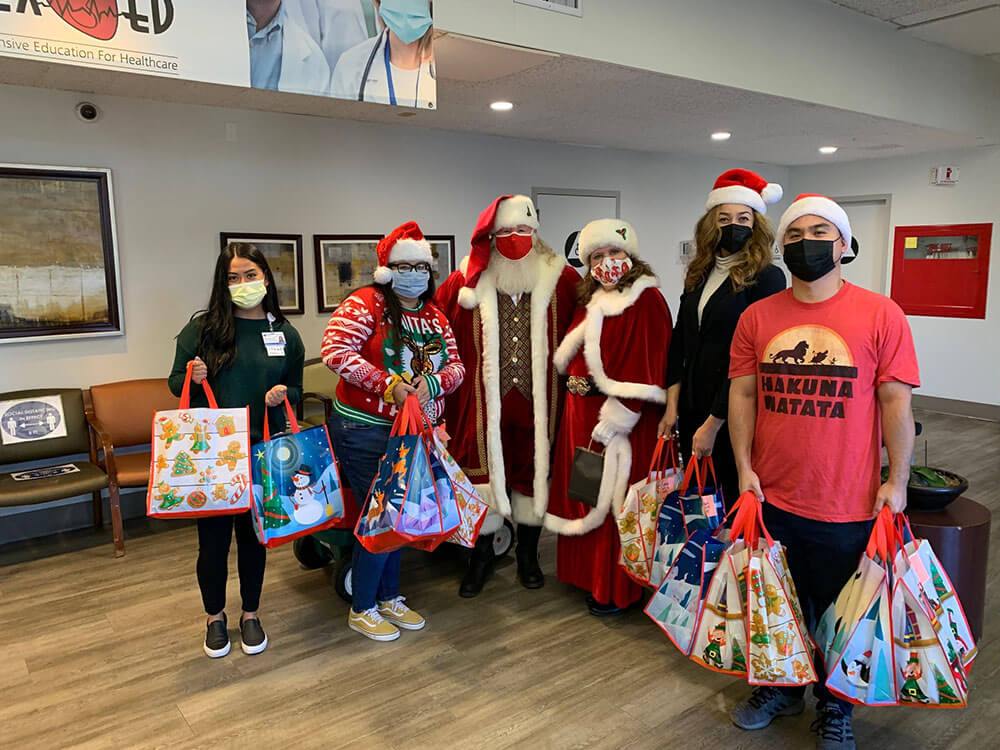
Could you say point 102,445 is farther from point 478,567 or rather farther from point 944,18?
point 944,18

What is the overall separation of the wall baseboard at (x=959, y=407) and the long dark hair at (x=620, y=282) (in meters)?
5.06

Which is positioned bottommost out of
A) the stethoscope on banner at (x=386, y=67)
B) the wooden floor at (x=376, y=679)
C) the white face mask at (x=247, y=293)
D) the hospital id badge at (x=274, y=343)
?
the wooden floor at (x=376, y=679)

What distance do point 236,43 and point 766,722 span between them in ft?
9.55

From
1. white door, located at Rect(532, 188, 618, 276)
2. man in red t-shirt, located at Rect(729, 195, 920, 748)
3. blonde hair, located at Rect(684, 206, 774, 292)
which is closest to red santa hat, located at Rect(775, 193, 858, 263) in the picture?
man in red t-shirt, located at Rect(729, 195, 920, 748)

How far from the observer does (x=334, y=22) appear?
2859 millimetres

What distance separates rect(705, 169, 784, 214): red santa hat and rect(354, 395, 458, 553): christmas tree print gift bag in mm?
1276

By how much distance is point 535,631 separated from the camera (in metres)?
2.91

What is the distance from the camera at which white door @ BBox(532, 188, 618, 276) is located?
241 inches

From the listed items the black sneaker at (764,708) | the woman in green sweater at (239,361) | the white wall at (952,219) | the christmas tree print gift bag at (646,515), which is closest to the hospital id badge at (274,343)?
the woman in green sweater at (239,361)

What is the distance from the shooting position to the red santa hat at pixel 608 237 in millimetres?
2836

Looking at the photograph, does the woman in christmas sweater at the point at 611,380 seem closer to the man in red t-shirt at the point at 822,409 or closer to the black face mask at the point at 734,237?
the black face mask at the point at 734,237

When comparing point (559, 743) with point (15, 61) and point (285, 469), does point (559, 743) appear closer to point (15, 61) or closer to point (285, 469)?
point (285, 469)

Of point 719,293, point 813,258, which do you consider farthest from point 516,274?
point 813,258

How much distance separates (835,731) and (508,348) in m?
1.72
